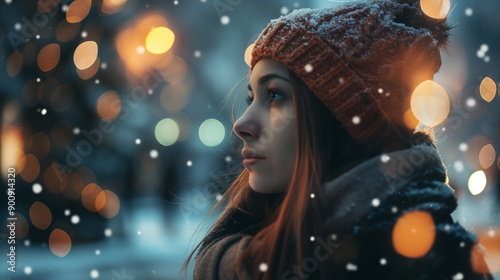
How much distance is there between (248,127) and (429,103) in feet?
2.54

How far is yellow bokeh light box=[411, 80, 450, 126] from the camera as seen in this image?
4.74 ft

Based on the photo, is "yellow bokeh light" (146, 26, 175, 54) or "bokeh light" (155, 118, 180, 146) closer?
"yellow bokeh light" (146, 26, 175, 54)

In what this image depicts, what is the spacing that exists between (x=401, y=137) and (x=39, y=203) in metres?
4.73

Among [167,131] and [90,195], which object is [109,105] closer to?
[167,131]

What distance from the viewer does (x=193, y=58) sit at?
4.78m

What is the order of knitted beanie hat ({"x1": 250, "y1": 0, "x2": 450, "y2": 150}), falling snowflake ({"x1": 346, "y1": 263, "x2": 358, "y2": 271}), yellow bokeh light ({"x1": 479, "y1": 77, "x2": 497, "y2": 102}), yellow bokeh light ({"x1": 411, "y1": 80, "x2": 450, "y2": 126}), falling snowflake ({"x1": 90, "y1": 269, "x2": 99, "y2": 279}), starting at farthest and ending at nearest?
1. falling snowflake ({"x1": 90, "y1": 269, "x2": 99, "y2": 279})
2. yellow bokeh light ({"x1": 479, "y1": 77, "x2": 497, "y2": 102})
3. yellow bokeh light ({"x1": 411, "y1": 80, "x2": 450, "y2": 126})
4. knitted beanie hat ({"x1": 250, "y1": 0, "x2": 450, "y2": 150})
5. falling snowflake ({"x1": 346, "y1": 263, "x2": 358, "y2": 271})

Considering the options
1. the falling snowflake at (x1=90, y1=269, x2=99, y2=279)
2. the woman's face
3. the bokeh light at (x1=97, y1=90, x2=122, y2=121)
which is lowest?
the falling snowflake at (x1=90, y1=269, x2=99, y2=279)

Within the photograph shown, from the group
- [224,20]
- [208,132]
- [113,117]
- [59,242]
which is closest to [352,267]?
[208,132]

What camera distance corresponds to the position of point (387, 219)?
114 centimetres

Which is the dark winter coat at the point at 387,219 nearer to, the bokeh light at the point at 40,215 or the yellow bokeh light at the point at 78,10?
the yellow bokeh light at the point at 78,10

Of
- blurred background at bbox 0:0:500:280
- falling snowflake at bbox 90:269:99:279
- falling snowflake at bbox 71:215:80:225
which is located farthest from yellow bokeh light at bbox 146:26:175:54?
falling snowflake at bbox 90:269:99:279

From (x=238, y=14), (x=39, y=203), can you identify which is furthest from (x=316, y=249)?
(x=39, y=203)
